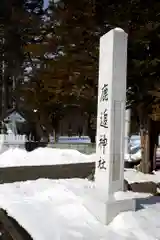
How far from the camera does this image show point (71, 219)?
5477 millimetres

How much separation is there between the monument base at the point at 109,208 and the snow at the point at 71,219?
8 cm

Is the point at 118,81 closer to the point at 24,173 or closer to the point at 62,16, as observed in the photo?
the point at 62,16

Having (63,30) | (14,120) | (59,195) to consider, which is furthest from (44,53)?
(14,120)

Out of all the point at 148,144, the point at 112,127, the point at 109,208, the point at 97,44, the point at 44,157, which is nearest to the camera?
the point at 109,208

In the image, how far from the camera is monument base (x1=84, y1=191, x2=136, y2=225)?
5.27m

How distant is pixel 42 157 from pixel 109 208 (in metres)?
10.7

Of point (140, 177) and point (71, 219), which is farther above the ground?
point (71, 219)

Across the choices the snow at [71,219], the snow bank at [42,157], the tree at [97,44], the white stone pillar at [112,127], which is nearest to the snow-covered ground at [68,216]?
the snow at [71,219]

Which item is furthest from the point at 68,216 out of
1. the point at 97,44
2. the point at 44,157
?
the point at 44,157

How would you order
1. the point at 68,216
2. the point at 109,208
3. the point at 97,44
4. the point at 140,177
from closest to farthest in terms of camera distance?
1. the point at 109,208
2. the point at 68,216
3. the point at 97,44
4. the point at 140,177

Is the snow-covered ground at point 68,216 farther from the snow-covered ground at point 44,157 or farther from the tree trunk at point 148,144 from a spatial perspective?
the snow-covered ground at point 44,157

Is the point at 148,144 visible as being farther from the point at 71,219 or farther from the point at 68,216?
the point at 71,219

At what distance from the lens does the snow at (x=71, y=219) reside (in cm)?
488

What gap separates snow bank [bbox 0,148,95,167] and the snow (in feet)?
25.2
